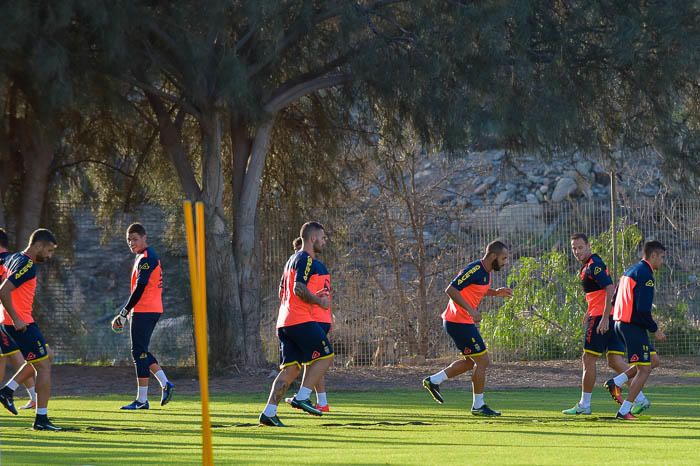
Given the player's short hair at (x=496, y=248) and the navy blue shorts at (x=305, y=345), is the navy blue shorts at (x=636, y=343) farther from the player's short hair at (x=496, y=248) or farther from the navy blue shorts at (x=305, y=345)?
the navy blue shorts at (x=305, y=345)

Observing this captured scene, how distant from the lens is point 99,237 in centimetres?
2634

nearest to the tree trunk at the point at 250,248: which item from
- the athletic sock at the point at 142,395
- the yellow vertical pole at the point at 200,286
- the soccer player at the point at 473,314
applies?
the athletic sock at the point at 142,395

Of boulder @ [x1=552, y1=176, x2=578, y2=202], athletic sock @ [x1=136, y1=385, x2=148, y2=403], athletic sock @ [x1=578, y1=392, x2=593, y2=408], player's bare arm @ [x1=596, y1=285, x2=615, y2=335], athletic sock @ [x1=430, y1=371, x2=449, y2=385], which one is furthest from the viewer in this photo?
boulder @ [x1=552, y1=176, x2=578, y2=202]

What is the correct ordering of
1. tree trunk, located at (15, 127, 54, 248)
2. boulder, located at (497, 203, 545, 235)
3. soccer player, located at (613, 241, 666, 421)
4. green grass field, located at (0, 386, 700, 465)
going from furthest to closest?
1. boulder, located at (497, 203, 545, 235)
2. tree trunk, located at (15, 127, 54, 248)
3. soccer player, located at (613, 241, 666, 421)
4. green grass field, located at (0, 386, 700, 465)

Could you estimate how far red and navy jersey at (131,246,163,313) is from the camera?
1472 centimetres

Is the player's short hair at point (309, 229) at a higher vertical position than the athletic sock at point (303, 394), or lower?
higher

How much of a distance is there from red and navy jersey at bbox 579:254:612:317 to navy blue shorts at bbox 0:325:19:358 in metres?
6.66

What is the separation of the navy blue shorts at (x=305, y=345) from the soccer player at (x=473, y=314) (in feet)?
5.75

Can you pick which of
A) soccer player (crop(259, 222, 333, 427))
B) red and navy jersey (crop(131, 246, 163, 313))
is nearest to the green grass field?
soccer player (crop(259, 222, 333, 427))

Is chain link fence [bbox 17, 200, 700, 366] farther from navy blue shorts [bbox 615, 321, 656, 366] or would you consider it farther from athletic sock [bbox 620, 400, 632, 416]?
athletic sock [bbox 620, 400, 632, 416]

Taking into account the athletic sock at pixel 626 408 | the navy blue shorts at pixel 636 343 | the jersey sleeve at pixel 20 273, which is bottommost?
the athletic sock at pixel 626 408

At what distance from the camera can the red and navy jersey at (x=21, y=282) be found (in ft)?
40.8

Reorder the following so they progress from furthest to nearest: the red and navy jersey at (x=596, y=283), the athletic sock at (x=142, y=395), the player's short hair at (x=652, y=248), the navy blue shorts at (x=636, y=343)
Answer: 1. the athletic sock at (x=142, y=395)
2. the red and navy jersey at (x=596, y=283)
3. the player's short hair at (x=652, y=248)
4. the navy blue shorts at (x=636, y=343)

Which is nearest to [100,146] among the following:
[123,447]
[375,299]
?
[375,299]
